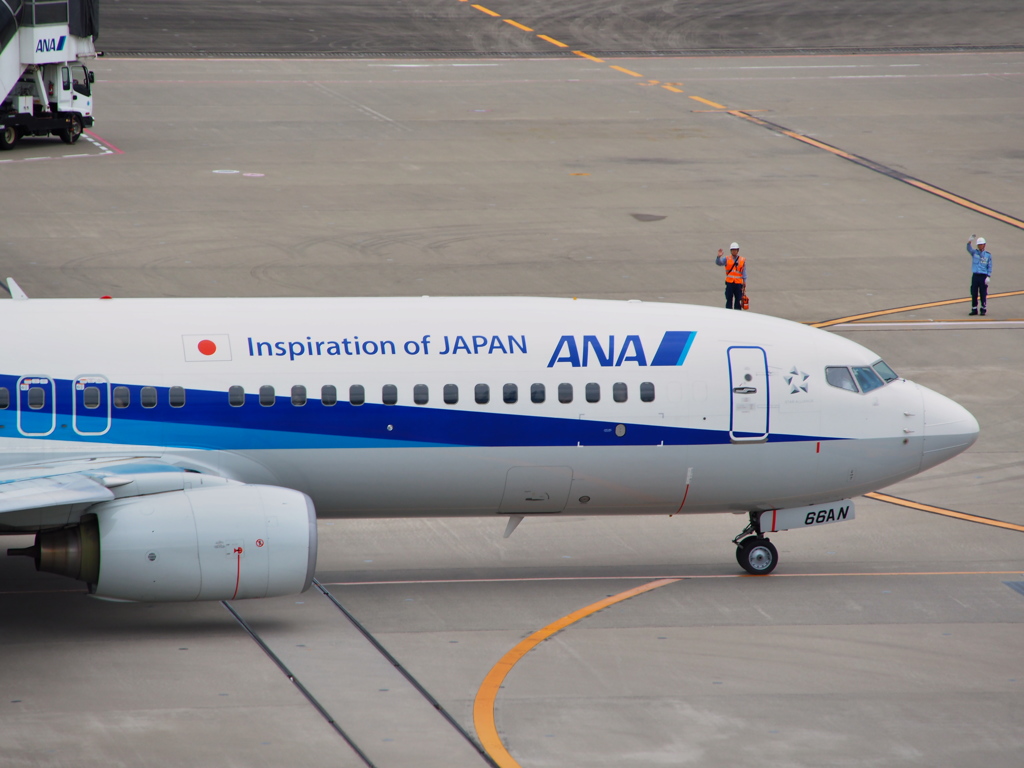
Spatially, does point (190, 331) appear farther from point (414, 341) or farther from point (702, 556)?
point (702, 556)

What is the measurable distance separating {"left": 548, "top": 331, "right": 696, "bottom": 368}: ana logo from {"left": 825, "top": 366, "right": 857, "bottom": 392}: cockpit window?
2403 mm

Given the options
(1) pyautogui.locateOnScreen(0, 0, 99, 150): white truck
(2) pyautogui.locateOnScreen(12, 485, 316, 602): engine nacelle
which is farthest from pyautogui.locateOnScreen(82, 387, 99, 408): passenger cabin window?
(1) pyautogui.locateOnScreen(0, 0, 99, 150): white truck

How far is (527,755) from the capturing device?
57.4 feet

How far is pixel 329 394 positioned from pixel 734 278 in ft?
59.3

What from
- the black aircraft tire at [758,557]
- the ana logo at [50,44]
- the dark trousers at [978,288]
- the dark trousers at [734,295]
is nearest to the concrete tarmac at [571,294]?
the black aircraft tire at [758,557]

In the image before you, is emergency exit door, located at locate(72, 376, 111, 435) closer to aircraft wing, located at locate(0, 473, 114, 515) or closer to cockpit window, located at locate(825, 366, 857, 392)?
aircraft wing, located at locate(0, 473, 114, 515)

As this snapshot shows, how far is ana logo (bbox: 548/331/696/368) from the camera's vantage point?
74.0 ft

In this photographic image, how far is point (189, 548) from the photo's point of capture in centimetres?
2012

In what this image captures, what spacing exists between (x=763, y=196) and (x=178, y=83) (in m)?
31.6

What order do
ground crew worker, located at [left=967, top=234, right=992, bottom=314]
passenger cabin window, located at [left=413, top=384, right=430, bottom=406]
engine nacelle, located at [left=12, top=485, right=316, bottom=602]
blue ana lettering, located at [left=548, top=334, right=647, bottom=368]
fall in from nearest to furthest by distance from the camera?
engine nacelle, located at [left=12, top=485, right=316, bottom=602], passenger cabin window, located at [left=413, top=384, right=430, bottom=406], blue ana lettering, located at [left=548, top=334, right=647, bottom=368], ground crew worker, located at [left=967, top=234, right=992, bottom=314]

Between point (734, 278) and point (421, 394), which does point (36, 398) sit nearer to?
point (421, 394)

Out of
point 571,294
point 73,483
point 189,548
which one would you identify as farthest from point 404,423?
point 571,294

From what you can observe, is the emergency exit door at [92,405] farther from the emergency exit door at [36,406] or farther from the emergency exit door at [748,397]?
the emergency exit door at [748,397]

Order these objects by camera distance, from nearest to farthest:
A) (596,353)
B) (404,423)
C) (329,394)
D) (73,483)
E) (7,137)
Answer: (73,483)
(329,394)
(404,423)
(596,353)
(7,137)
